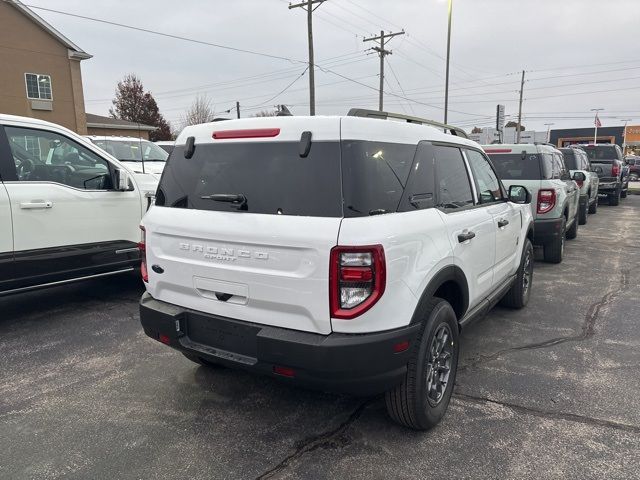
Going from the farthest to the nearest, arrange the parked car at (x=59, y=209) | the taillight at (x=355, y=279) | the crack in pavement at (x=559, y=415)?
the parked car at (x=59, y=209) < the crack in pavement at (x=559, y=415) < the taillight at (x=355, y=279)

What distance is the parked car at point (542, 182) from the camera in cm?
Answer: 706

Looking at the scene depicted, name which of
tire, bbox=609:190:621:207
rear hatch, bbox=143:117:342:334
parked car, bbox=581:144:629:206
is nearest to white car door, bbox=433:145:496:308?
rear hatch, bbox=143:117:342:334

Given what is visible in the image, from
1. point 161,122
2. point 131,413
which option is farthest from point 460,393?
point 161,122

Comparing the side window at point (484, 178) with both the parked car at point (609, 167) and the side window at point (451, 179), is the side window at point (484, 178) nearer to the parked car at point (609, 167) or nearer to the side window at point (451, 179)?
the side window at point (451, 179)

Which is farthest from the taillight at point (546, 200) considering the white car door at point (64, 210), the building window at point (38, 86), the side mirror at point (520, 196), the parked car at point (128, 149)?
the building window at point (38, 86)

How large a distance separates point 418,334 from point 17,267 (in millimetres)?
3833

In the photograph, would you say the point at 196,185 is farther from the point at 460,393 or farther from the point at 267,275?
the point at 460,393

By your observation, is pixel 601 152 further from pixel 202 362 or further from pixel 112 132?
pixel 112 132

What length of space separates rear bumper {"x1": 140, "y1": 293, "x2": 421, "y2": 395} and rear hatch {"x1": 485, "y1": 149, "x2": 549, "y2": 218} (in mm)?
5352

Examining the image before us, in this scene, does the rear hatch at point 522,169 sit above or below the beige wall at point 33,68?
below

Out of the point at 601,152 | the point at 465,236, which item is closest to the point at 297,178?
the point at 465,236

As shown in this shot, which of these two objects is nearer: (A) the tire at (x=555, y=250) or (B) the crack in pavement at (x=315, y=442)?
(B) the crack in pavement at (x=315, y=442)

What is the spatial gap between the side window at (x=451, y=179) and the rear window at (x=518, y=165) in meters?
4.02

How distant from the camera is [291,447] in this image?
9.27 ft
